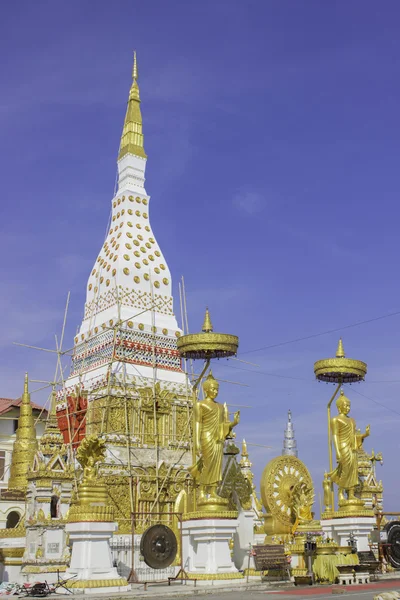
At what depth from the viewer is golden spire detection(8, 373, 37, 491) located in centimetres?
3338

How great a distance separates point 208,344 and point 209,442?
297 centimetres

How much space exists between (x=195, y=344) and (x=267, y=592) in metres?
7.59

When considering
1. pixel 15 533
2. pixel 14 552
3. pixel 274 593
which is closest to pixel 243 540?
pixel 274 593

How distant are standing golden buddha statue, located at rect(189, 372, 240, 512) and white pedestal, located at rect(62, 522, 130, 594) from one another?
373cm

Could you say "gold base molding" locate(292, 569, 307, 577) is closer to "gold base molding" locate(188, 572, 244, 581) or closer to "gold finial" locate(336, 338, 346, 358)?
"gold base molding" locate(188, 572, 244, 581)

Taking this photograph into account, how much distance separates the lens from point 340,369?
2495cm

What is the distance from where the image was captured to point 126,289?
3534cm

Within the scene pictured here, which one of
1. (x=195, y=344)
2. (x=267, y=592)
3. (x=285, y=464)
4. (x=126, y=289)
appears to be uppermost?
(x=126, y=289)

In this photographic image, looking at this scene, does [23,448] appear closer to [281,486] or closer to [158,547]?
[281,486]

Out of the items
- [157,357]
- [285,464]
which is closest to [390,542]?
[285,464]

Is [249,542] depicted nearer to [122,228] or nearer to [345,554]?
[345,554]

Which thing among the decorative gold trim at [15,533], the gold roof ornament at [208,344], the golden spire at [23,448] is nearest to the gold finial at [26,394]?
the golden spire at [23,448]

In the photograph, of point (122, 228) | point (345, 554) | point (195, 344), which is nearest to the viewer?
point (345, 554)

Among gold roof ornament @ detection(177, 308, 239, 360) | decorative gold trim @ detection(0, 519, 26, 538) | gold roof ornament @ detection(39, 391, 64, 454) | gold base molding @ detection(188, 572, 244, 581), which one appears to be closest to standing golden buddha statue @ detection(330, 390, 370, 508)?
gold roof ornament @ detection(177, 308, 239, 360)
